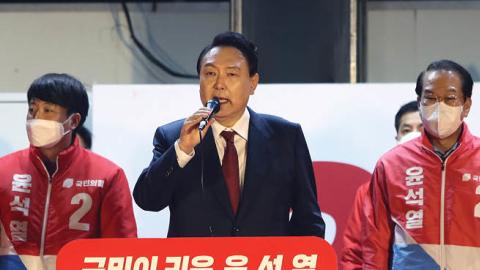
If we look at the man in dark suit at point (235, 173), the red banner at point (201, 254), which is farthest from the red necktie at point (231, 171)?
the red banner at point (201, 254)

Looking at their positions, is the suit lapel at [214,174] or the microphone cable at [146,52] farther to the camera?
the microphone cable at [146,52]

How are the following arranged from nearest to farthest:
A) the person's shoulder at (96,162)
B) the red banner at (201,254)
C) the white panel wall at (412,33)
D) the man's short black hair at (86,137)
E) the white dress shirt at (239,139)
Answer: the red banner at (201,254), the white dress shirt at (239,139), the person's shoulder at (96,162), the man's short black hair at (86,137), the white panel wall at (412,33)

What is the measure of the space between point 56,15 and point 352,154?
89.1 inches

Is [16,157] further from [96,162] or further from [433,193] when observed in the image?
[433,193]

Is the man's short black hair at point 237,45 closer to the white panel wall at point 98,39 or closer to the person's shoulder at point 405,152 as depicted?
the person's shoulder at point 405,152

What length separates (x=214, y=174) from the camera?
9.14 ft

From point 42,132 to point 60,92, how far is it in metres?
0.15

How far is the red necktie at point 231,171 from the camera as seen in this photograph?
9.12ft

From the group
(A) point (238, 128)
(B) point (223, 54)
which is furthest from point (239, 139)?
(B) point (223, 54)

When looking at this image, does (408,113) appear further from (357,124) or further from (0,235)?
(0,235)

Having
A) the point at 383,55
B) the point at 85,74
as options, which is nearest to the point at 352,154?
the point at 383,55

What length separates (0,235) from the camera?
3143mm

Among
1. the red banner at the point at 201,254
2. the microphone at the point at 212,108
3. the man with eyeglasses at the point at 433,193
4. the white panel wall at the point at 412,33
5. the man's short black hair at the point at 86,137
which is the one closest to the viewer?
the red banner at the point at 201,254

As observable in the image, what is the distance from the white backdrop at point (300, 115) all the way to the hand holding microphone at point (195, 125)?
138 centimetres
